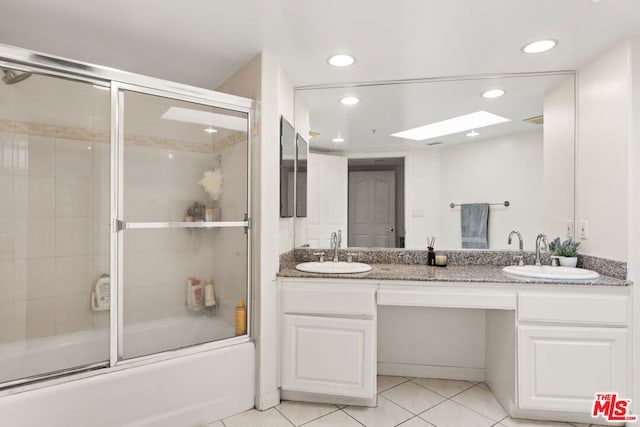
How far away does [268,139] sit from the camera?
2.14 metres

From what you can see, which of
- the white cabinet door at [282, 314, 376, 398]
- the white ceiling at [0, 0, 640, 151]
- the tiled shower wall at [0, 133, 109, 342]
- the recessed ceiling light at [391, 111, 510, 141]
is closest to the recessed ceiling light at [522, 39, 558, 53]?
the white ceiling at [0, 0, 640, 151]

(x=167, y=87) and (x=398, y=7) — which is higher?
(x=398, y=7)

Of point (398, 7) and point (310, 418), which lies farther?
point (310, 418)

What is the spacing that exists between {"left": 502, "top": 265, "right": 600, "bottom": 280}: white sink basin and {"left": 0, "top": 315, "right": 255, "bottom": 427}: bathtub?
66.7 inches

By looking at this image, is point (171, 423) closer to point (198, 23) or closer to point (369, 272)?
point (369, 272)

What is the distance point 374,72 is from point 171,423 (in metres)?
2.44

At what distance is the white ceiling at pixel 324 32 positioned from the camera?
163cm

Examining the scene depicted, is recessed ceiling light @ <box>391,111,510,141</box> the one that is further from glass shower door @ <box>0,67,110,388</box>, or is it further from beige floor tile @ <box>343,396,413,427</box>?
glass shower door @ <box>0,67,110,388</box>

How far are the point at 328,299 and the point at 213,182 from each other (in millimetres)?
1027

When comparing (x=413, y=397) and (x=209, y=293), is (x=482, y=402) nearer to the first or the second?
(x=413, y=397)

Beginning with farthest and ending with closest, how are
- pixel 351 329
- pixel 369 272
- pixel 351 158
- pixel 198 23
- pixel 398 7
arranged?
pixel 351 158, pixel 369 272, pixel 351 329, pixel 198 23, pixel 398 7

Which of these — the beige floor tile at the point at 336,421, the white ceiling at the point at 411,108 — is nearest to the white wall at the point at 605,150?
the white ceiling at the point at 411,108

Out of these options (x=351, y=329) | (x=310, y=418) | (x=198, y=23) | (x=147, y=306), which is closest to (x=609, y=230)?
(x=351, y=329)

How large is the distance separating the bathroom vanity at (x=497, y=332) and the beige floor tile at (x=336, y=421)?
0.11 m
